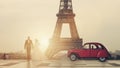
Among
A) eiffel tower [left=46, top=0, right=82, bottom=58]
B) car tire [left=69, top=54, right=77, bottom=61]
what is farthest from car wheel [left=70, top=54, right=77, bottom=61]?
eiffel tower [left=46, top=0, right=82, bottom=58]

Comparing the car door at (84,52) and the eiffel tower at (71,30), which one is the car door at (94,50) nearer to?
the car door at (84,52)

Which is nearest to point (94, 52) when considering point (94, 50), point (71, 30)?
point (94, 50)

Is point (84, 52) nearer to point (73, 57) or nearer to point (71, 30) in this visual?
point (73, 57)

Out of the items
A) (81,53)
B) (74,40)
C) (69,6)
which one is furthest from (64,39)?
(81,53)

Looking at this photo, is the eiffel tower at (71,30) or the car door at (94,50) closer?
the car door at (94,50)

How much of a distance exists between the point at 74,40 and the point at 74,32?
177 cm

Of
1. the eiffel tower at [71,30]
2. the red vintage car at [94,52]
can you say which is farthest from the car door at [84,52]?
the eiffel tower at [71,30]

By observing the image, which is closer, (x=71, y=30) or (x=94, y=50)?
(x=94, y=50)

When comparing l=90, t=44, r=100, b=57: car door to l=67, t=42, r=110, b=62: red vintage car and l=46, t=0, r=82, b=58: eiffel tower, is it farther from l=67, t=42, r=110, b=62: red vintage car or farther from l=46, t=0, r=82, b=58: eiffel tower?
l=46, t=0, r=82, b=58: eiffel tower

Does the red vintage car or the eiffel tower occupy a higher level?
the eiffel tower

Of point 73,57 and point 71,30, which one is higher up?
point 71,30

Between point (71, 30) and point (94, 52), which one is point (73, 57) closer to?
point (94, 52)

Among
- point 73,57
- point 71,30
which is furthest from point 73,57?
point 71,30

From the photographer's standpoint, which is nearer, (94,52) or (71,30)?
(94,52)
